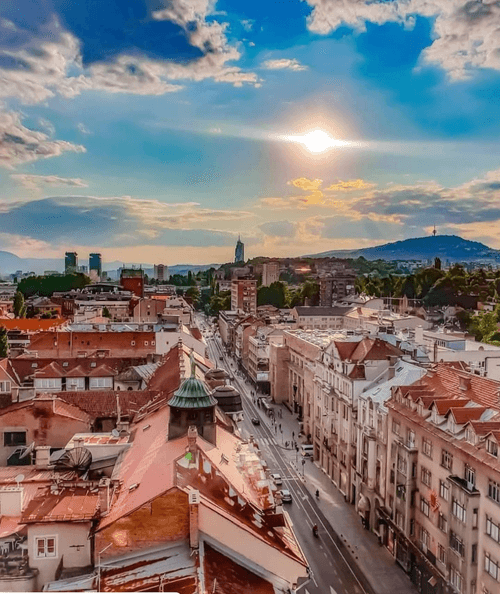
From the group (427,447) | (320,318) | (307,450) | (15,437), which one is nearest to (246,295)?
(320,318)

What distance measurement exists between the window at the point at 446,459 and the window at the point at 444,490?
0.84 metres

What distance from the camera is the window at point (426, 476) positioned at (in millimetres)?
30172

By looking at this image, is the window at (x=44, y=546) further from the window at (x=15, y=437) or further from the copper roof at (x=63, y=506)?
the window at (x=15, y=437)

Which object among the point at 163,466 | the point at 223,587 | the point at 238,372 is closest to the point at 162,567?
the point at 223,587

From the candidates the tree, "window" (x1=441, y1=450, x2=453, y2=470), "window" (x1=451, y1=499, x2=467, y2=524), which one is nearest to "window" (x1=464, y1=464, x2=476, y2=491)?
"window" (x1=451, y1=499, x2=467, y2=524)

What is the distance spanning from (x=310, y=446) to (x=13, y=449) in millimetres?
30748

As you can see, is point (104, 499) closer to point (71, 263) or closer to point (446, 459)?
point (446, 459)

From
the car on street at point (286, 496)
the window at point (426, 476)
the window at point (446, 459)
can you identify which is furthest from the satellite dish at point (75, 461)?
the car on street at point (286, 496)

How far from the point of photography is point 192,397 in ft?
78.0

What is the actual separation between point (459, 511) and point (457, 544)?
4.92ft

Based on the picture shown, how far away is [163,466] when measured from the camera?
1984cm

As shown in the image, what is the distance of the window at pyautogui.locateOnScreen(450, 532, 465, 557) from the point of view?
26062 mm

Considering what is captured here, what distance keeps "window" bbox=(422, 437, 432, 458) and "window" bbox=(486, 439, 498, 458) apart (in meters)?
5.24

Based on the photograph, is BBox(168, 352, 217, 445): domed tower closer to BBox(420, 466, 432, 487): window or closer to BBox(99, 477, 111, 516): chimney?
BBox(99, 477, 111, 516): chimney
